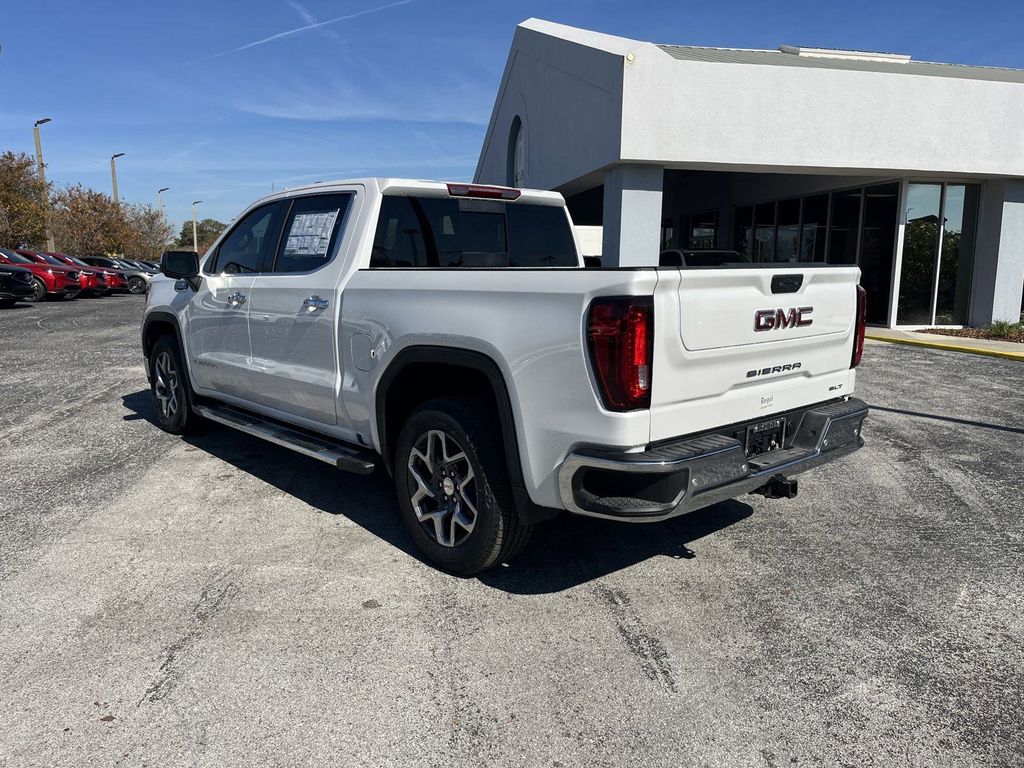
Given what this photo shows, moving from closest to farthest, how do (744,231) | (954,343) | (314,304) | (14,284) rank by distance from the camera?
1. (314,304)
2. (954,343)
3. (14,284)
4. (744,231)

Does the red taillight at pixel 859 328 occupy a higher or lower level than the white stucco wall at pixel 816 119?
lower

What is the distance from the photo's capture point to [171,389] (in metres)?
6.66

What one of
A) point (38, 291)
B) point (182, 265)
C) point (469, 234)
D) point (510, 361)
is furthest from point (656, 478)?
point (38, 291)

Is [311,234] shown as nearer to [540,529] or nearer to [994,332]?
[540,529]

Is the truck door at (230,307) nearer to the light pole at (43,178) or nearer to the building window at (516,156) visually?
the building window at (516,156)

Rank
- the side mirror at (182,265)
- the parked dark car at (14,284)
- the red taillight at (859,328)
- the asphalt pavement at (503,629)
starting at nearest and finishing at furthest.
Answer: the asphalt pavement at (503,629) → the red taillight at (859,328) → the side mirror at (182,265) → the parked dark car at (14,284)

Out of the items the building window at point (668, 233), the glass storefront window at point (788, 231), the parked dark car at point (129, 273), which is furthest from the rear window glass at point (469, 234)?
the parked dark car at point (129, 273)

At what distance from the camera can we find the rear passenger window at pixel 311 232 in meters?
4.69

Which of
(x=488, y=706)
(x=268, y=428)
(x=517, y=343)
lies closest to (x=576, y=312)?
(x=517, y=343)

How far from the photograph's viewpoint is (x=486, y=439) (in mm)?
3602

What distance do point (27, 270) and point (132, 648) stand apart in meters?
23.4

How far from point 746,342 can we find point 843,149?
549 inches

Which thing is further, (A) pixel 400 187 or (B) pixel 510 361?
(A) pixel 400 187

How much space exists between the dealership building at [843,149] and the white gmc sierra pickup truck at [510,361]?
1071 centimetres
